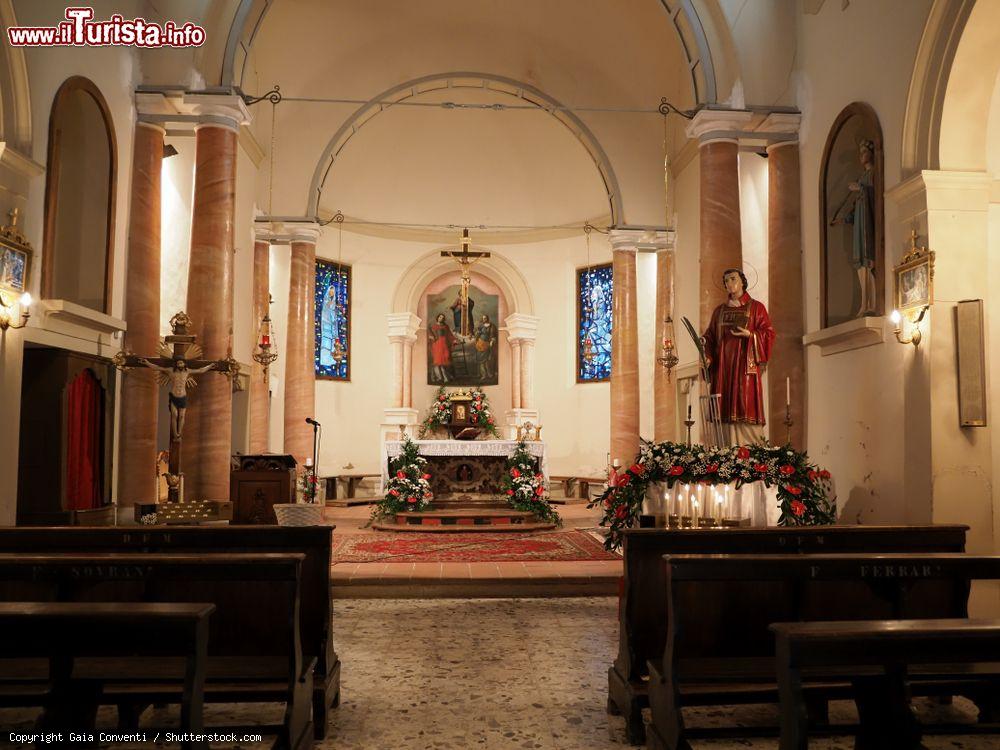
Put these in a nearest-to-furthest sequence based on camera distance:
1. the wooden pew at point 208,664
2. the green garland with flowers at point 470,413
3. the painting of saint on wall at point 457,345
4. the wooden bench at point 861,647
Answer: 1. the wooden bench at point 861,647
2. the wooden pew at point 208,664
3. the green garland with flowers at point 470,413
4. the painting of saint on wall at point 457,345

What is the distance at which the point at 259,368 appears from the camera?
47.9 feet

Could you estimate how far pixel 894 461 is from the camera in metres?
7.48

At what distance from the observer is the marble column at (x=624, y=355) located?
14938mm

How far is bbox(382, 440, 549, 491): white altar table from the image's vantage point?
12594mm

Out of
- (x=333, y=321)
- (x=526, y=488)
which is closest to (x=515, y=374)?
(x=333, y=321)

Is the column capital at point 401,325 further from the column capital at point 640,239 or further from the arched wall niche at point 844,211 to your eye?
the arched wall niche at point 844,211

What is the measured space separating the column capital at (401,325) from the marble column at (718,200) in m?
9.68

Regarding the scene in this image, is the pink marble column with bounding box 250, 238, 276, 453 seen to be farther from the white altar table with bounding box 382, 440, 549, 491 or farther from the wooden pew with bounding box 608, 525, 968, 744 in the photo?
the wooden pew with bounding box 608, 525, 968, 744

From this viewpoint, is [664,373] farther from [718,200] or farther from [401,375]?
[401,375]

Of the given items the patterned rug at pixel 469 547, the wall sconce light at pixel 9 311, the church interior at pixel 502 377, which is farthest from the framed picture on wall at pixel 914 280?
the wall sconce light at pixel 9 311

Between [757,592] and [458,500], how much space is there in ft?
28.9

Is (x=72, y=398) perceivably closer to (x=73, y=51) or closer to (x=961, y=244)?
(x=73, y=51)

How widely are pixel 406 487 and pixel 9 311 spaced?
6042 mm

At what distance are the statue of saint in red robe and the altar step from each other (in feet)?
13.8
